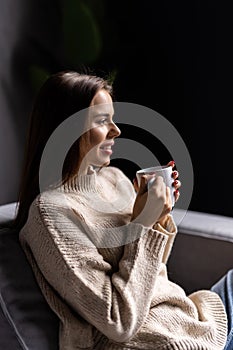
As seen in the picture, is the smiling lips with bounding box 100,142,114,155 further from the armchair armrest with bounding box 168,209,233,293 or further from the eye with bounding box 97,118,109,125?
the armchair armrest with bounding box 168,209,233,293

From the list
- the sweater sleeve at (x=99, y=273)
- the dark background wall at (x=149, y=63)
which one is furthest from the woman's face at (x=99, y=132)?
the dark background wall at (x=149, y=63)

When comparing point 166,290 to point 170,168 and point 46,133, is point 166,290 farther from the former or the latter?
point 46,133

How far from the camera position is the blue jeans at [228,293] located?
130 centimetres

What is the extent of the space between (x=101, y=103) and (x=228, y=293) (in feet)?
1.70

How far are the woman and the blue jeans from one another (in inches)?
1.4

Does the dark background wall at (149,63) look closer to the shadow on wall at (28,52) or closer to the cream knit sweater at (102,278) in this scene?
the shadow on wall at (28,52)

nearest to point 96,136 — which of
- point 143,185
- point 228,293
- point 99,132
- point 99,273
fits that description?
point 99,132

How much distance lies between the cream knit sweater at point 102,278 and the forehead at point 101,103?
14 centimetres

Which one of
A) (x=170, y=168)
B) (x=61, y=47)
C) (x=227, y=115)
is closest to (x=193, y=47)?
(x=227, y=115)

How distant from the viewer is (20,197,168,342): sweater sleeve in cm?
108

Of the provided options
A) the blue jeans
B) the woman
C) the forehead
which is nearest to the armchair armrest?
the blue jeans

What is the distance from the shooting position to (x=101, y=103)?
1.20 m

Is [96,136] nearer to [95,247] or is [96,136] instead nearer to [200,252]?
[95,247]

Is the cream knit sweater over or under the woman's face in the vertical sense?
under
